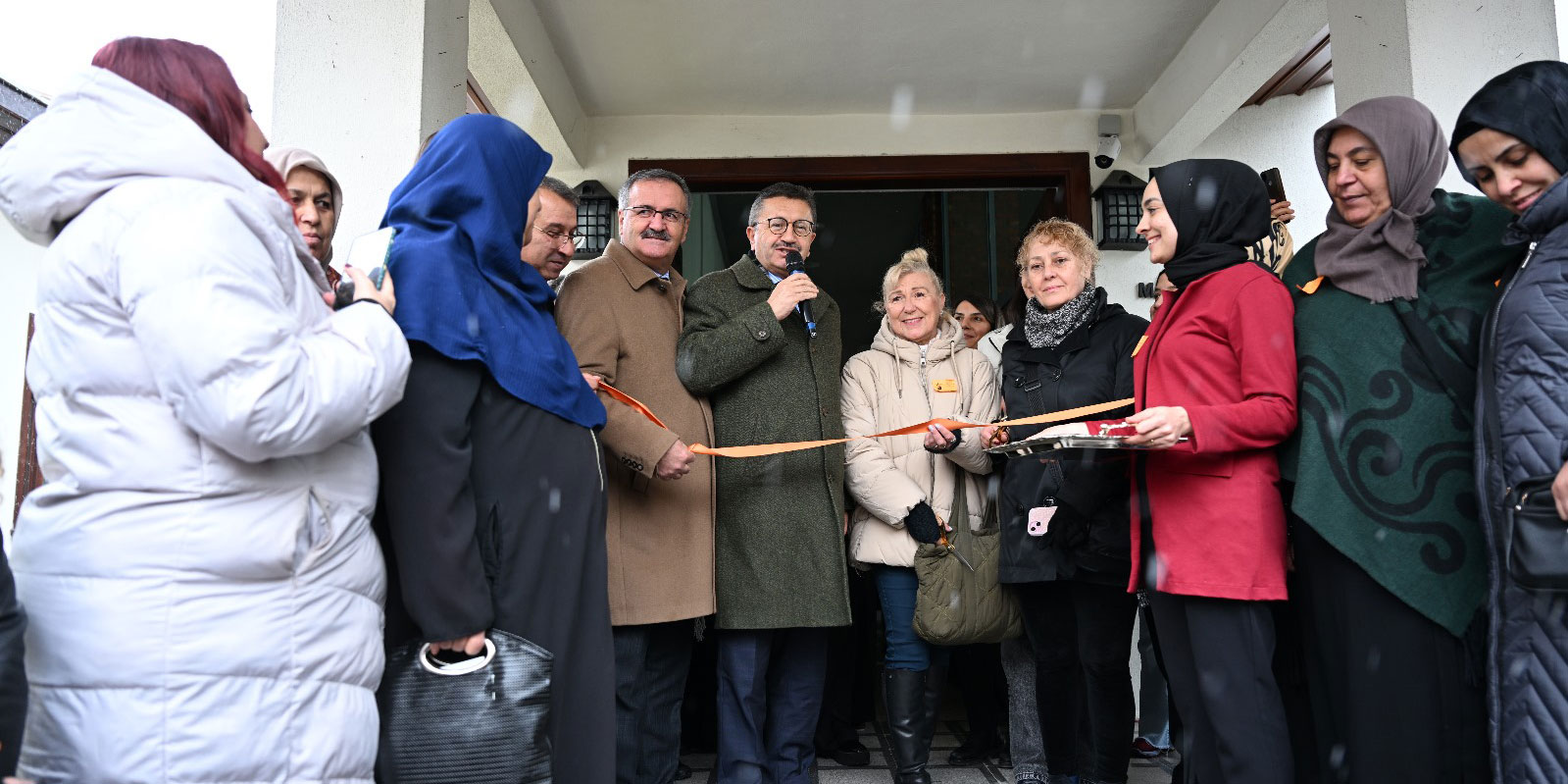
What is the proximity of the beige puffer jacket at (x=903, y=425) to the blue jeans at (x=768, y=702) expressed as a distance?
41 centimetres

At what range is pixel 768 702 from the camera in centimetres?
316

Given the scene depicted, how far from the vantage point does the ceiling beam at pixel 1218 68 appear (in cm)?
432

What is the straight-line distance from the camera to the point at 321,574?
146 centimetres

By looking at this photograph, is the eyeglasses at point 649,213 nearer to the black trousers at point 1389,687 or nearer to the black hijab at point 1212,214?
the black hijab at point 1212,214

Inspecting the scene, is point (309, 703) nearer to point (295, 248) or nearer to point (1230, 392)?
point (295, 248)

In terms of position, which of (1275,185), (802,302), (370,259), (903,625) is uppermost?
(1275,185)

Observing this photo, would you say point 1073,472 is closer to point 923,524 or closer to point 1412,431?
point 923,524

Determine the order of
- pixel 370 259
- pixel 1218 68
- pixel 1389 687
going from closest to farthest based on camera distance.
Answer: pixel 370 259 → pixel 1389 687 → pixel 1218 68

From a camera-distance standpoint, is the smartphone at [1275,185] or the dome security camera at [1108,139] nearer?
the smartphone at [1275,185]

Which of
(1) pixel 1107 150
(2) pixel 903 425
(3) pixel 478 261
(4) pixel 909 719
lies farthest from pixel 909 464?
(1) pixel 1107 150

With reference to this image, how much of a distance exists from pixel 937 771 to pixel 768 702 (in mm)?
1012

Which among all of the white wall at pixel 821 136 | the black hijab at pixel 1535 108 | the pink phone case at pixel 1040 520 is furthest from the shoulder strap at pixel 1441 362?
the white wall at pixel 821 136

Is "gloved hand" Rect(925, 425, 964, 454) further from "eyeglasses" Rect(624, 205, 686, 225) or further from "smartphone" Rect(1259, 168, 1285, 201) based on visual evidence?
"smartphone" Rect(1259, 168, 1285, 201)

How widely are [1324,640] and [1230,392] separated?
56 cm
